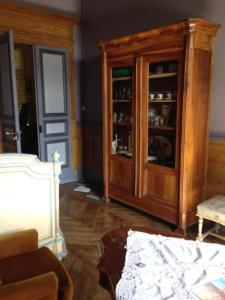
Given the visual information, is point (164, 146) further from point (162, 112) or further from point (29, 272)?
point (29, 272)

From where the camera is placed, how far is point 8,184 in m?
1.87

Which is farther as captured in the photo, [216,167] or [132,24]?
[132,24]

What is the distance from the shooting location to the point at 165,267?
4.17ft

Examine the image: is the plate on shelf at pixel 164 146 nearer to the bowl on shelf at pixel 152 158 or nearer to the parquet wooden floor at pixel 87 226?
the bowl on shelf at pixel 152 158

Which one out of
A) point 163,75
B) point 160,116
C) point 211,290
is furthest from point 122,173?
point 211,290

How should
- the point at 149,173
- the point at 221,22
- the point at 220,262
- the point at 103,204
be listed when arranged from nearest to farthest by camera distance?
1. the point at 220,262
2. the point at 221,22
3. the point at 149,173
4. the point at 103,204

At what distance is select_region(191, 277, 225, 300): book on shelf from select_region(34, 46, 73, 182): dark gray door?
3.29 metres

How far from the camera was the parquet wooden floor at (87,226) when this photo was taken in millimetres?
2047

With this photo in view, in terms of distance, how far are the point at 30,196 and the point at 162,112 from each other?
1.60 metres

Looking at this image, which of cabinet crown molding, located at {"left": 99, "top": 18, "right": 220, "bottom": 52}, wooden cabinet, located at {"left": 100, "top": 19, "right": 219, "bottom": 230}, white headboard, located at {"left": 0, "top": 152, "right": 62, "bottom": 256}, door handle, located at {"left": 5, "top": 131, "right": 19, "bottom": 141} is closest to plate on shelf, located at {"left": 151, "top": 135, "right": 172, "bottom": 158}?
Result: wooden cabinet, located at {"left": 100, "top": 19, "right": 219, "bottom": 230}

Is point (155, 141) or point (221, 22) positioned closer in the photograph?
point (221, 22)

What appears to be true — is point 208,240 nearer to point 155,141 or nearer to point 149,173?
point 149,173

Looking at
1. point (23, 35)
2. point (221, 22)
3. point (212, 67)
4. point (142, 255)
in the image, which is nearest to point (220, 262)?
point (142, 255)

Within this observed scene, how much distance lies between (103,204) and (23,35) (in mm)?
2435
